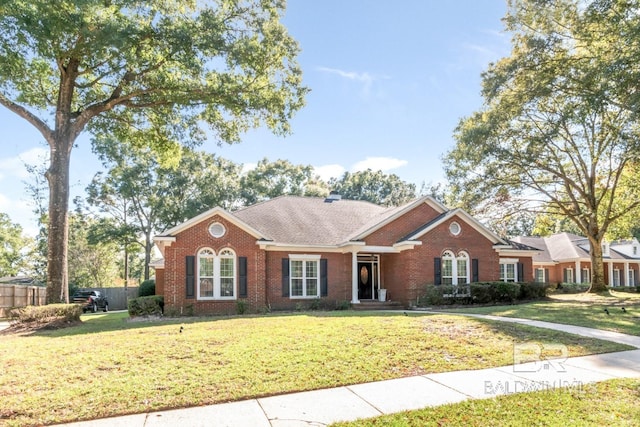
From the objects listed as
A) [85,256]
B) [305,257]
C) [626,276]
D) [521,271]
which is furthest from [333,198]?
[626,276]

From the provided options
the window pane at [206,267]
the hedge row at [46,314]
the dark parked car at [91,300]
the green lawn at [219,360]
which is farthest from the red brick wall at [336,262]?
the dark parked car at [91,300]

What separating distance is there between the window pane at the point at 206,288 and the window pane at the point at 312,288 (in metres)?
4.54

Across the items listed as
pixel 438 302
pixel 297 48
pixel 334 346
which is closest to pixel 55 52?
pixel 297 48

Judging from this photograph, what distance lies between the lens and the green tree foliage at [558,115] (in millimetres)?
15703

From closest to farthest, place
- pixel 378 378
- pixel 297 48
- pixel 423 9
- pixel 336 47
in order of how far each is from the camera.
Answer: pixel 378 378 → pixel 423 9 → pixel 336 47 → pixel 297 48

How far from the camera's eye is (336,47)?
17.4 meters

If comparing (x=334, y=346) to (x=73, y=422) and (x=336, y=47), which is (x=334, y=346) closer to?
(x=73, y=422)

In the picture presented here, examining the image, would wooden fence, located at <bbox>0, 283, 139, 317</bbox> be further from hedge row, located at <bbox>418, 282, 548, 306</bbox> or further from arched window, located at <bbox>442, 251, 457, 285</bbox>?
arched window, located at <bbox>442, 251, 457, 285</bbox>

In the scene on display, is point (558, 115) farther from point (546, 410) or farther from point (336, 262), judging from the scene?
point (546, 410)

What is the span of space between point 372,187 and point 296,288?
122 feet

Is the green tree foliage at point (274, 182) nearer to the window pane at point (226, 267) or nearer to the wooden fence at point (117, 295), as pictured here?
the wooden fence at point (117, 295)

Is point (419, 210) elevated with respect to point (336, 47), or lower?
lower

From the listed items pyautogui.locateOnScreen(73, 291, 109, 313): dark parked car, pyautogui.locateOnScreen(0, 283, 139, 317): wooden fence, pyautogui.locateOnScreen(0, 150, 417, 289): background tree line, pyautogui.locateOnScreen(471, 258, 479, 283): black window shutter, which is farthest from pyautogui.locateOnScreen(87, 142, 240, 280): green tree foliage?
pyautogui.locateOnScreen(471, 258, 479, 283): black window shutter

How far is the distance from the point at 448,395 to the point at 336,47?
15072 mm
